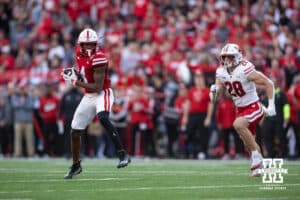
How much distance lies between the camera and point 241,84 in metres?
12.9

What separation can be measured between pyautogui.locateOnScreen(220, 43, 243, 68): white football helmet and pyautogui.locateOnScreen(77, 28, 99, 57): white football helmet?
1.76m

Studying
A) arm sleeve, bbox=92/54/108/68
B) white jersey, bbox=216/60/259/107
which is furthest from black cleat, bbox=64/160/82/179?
white jersey, bbox=216/60/259/107

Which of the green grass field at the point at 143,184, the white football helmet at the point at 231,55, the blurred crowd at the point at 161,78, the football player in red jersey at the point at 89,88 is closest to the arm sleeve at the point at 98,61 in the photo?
the football player in red jersey at the point at 89,88

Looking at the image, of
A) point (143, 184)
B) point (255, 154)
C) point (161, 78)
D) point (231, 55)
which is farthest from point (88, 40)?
point (161, 78)

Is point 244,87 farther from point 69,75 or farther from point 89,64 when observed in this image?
point 69,75

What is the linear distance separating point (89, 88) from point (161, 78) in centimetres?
924

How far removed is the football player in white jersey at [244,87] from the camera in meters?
12.7

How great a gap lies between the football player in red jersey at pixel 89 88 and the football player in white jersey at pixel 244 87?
5.42 feet

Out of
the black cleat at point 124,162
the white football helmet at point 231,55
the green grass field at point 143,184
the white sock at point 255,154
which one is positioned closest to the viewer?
the green grass field at point 143,184

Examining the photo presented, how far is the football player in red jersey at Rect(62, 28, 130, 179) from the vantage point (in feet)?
42.2

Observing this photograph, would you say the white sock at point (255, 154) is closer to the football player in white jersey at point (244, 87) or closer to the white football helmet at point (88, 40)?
the football player in white jersey at point (244, 87)

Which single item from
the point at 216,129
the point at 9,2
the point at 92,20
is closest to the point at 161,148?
the point at 216,129

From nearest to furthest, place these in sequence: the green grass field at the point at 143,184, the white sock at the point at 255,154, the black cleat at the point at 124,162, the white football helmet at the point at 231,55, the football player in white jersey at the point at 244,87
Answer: the green grass field at the point at 143,184 < the white sock at the point at 255,154 < the football player in white jersey at the point at 244,87 < the white football helmet at the point at 231,55 < the black cleat at the point at 124,162

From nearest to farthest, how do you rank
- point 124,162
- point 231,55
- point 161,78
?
1. point 231,55
2. point 124,162
3. point 161,78
